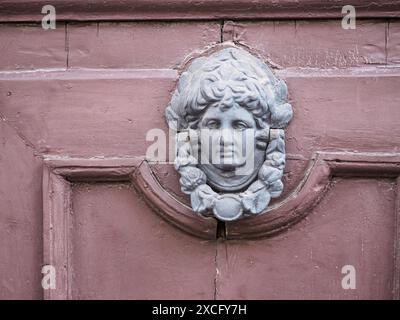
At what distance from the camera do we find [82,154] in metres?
1.03

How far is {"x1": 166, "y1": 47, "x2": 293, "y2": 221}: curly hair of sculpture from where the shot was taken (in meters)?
0.92

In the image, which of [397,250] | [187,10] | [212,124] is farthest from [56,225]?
[397,250]

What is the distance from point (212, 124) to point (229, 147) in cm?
5

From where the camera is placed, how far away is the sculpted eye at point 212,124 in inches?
36.5

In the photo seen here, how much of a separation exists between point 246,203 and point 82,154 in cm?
31

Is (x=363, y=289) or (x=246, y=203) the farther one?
(x=363, y=289)

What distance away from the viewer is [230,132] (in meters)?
0.91

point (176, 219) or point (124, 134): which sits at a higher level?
point (124, 134)

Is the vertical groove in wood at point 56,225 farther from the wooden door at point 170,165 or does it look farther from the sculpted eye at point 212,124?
the sculpted eye at point 212,124

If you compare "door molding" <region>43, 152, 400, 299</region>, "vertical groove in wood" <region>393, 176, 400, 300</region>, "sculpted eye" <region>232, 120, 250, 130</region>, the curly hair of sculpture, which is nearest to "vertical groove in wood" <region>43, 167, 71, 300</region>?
"door molding" <region>43, 152, 400, 299</region>

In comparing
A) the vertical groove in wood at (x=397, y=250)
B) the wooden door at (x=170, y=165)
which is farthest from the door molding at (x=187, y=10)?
the vertical groove in wood at (x=397, y=250)

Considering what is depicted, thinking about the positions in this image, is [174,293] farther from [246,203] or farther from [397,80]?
[397,80]

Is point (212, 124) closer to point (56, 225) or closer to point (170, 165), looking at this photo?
point (170, 165)

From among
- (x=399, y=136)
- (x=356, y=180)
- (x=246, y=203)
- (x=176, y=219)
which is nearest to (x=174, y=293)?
(x=176, y=219)
